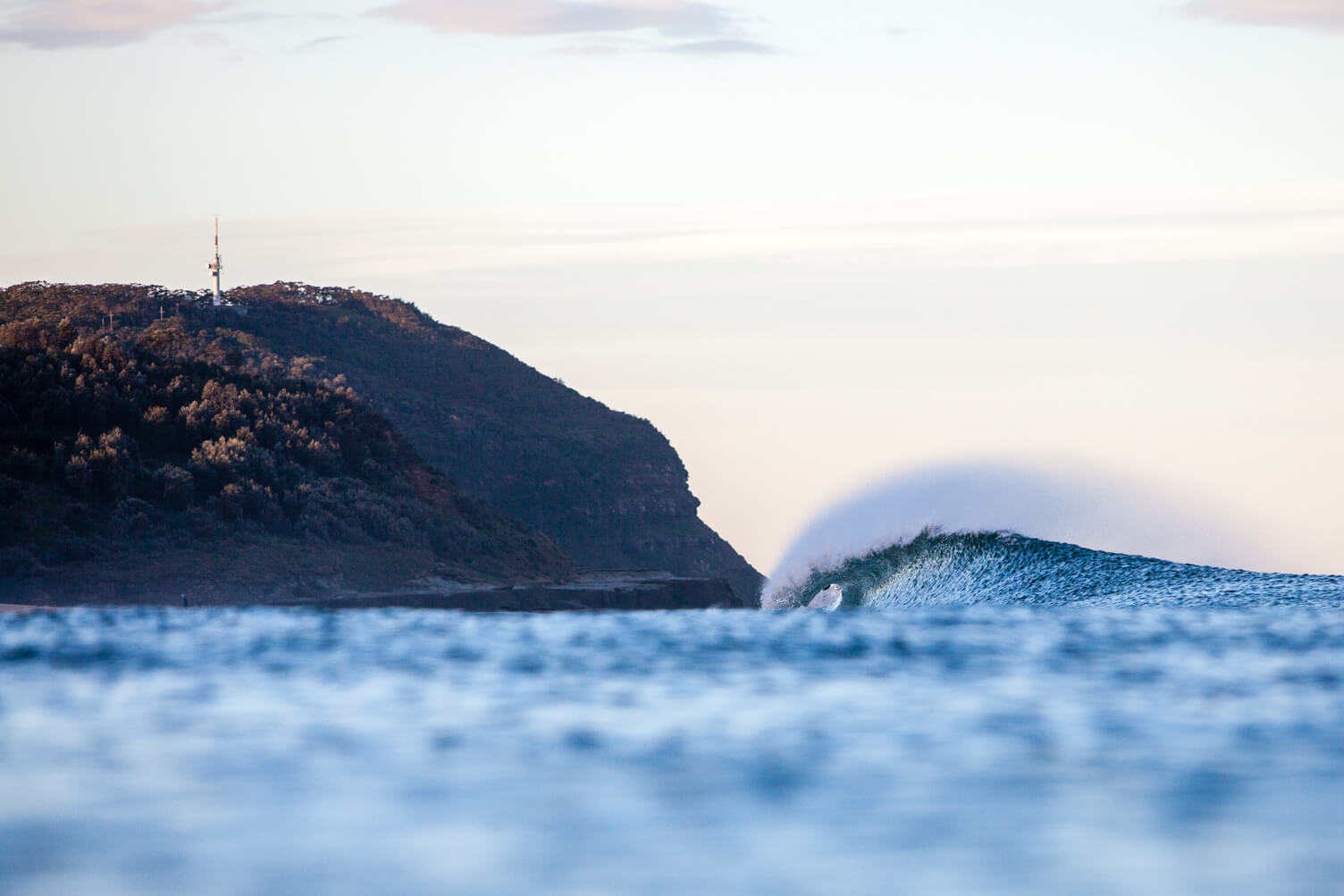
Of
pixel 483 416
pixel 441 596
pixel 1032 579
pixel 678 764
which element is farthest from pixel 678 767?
pixel 483 416

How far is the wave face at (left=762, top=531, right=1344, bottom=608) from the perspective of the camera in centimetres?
1862

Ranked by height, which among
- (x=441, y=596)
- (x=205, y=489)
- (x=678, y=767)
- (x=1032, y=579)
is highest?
(x=205, y=489)

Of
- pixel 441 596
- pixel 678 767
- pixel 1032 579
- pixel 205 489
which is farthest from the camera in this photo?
pixel 205 489

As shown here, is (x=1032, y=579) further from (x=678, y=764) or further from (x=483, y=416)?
(x=483, y=416)

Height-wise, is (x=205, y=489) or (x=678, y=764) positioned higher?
(x=205, y=489)

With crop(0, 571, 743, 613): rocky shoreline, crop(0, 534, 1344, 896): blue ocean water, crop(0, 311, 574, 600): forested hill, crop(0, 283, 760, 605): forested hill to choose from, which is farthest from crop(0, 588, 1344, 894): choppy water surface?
crop(0, 283, 760, 605): forested hill

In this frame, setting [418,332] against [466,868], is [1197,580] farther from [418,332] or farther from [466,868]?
[418,332]

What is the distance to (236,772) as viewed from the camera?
6.56m

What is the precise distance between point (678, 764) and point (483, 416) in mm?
70645

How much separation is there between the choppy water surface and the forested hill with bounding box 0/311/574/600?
71.6ft

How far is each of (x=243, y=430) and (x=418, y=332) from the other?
48.2 metres

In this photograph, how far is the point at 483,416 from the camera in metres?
76.6

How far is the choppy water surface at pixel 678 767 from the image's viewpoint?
17.0 feet

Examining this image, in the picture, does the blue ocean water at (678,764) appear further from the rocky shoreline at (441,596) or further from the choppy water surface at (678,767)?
the rocky shoreline at (441,596)
